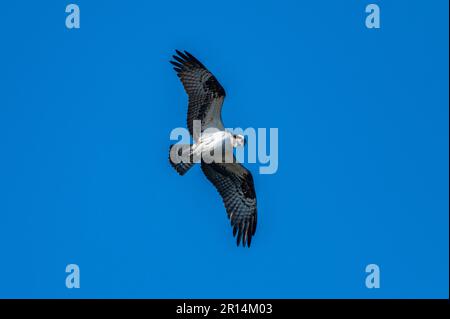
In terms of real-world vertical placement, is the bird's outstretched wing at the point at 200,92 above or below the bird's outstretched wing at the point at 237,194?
above

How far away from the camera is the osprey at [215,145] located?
12.7 m

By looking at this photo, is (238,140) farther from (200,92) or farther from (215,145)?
(200,92)

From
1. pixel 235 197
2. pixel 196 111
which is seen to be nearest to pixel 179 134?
pixel 196 111

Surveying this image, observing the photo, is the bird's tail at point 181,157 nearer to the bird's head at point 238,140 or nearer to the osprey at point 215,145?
the osprey at point 215,145

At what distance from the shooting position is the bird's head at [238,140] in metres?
12.5

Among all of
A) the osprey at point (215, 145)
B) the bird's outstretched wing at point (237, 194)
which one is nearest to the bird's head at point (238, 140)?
the osprey at point (215, 145)

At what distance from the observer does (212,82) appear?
1284 centimetres

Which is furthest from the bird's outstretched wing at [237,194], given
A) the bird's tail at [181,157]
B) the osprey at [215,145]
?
the bird's tail at [181,157]

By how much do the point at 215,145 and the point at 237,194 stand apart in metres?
1.06

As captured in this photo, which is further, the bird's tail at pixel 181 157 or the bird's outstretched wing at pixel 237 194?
the bird's outstretched wing at pixel 237 194

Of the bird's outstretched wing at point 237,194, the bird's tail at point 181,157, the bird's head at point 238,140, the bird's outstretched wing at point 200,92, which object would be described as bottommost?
the bird's outstretched wing at point 237,194

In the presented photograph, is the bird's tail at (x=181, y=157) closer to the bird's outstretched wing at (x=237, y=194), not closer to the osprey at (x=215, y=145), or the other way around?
the osprey at (x=215, y=145)
